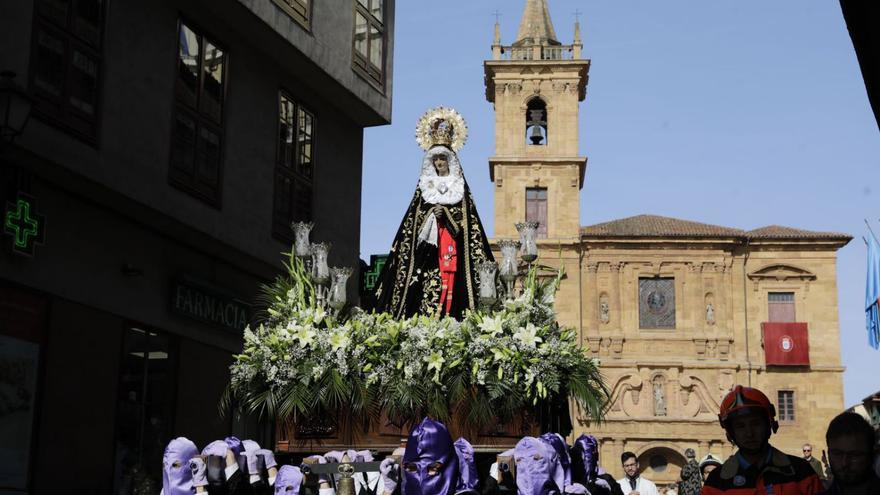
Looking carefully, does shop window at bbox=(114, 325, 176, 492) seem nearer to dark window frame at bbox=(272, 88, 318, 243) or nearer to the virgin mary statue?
dark window frame at bbox=(272, 88, 318, 243)

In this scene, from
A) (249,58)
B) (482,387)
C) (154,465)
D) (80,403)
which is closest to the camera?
(482,387)

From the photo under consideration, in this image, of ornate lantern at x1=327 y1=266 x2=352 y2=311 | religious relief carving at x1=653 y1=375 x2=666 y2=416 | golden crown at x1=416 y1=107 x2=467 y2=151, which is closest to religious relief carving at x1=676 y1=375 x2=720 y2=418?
religious relief carving at x1=653 y1=375 x2=666 y2=416

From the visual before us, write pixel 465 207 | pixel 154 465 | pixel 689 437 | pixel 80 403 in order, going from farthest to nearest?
pixel 689 437
pixel 154 465
pixel 80 403
pixel 465 207

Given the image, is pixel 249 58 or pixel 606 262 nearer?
pixel 249 58

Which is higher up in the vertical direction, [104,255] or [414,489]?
[104,255]

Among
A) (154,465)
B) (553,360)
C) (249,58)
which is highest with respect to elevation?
(249,58)

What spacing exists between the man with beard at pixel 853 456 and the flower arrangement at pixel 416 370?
561cm

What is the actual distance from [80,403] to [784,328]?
47466 mm

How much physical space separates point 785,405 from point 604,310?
9376 mm

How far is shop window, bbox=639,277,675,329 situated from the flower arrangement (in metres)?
47.6

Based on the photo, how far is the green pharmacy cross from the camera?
1361cm

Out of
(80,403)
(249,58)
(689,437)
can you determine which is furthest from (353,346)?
(689,437)

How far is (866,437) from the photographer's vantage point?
5.70m

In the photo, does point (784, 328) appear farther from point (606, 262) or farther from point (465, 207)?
point (465, 207)
